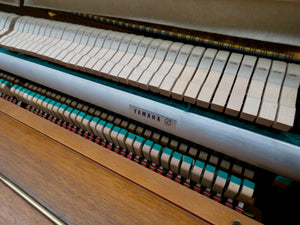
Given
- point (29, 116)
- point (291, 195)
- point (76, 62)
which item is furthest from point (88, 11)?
point (291, 195)

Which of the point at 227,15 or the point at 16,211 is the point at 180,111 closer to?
the point at 227,15

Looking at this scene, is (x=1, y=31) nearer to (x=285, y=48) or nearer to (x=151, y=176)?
(x=151, y=176)

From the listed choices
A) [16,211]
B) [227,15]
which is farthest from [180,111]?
[16,211]

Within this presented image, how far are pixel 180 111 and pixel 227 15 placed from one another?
48cm

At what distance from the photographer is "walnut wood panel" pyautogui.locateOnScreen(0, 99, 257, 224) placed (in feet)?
2.57

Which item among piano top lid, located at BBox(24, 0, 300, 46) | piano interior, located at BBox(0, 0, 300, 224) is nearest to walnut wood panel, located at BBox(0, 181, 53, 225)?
piano interior, located at BBox(0, 0, 300, 224)

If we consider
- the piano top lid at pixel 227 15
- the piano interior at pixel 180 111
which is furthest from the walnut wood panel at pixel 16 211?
the piano top lid at pixel 227 15

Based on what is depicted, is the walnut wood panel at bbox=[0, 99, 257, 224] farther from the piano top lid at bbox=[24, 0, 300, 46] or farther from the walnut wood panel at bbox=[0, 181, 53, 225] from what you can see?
the piano top lid at bbox=[24, 0, 300, 46]

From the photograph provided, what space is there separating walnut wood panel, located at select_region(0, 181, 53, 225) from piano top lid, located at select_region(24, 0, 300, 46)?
107 centimetres

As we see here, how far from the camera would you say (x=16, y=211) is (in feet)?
2.65

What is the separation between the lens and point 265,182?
102cm

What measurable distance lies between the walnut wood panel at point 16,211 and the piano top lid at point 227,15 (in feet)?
3.52

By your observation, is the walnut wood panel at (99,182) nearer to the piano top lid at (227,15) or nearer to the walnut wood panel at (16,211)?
the walnut wood panel at (16,211)

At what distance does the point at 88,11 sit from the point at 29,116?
789 mm
